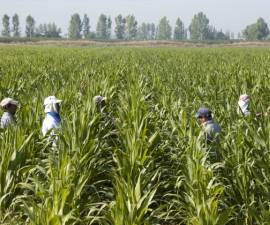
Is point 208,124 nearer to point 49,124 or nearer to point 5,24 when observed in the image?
point 49,124

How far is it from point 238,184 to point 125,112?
290 centimetres

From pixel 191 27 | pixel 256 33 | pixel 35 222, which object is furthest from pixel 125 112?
pixel 191 27

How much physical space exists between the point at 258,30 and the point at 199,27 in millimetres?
26242

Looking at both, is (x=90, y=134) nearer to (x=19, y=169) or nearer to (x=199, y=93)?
(x=19, y=169)

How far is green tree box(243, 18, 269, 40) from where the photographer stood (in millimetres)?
139875

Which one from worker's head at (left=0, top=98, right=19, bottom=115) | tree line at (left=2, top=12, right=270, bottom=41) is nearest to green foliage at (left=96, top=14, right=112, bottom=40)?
tree line at (left=2, top=12, right=270, bottom=41)

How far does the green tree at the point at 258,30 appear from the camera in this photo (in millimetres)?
139875

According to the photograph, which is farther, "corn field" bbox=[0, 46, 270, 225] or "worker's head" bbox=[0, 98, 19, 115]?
"worker's head" bbox=[0, 98, 19, 115]

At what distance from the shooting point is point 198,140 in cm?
505

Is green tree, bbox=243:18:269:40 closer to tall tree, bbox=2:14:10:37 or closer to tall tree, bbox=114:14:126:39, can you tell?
tall tree, bbox=114:14:126:39

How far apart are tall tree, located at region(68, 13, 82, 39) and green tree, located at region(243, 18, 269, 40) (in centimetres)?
5432

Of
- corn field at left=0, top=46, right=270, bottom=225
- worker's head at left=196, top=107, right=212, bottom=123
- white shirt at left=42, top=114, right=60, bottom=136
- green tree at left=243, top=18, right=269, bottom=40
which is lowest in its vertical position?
corn field at left=0, top=46, right=270, bottom=225

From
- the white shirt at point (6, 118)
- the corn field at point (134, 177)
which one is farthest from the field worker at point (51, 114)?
the white shirt at point (6, 118)

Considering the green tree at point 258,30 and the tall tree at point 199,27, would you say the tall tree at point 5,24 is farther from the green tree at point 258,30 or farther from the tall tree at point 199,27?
the green tree at point 258,30
